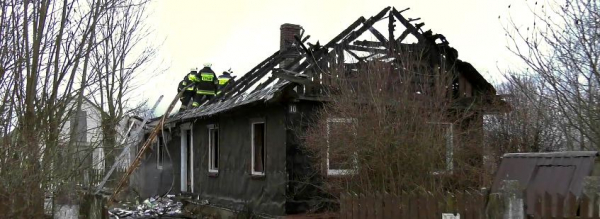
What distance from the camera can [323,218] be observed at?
38.7ft

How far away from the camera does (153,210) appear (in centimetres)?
1733

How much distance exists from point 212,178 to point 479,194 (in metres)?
10.4

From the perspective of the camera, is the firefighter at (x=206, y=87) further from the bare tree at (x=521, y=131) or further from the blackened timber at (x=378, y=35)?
the bare tree at (x=521, y=131)

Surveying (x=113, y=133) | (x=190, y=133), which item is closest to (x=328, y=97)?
(x=113, y=133)

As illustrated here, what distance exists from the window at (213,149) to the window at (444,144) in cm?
747

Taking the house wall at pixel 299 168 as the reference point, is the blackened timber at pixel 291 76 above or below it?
above

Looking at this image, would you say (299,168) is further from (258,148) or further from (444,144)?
(444,144)

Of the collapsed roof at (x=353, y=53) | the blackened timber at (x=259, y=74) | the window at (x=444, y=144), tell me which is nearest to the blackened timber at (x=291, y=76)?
the collapsed roof at (x=353, y=53)

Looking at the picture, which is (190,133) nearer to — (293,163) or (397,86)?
(293,163)

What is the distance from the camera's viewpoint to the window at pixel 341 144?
10164 millimetres

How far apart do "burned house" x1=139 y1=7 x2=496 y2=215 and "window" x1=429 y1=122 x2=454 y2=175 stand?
2.01 metres

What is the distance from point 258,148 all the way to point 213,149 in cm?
308

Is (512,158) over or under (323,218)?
over

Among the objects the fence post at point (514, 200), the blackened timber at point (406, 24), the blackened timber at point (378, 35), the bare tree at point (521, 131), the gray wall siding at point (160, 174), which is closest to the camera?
the fence post at point (514, 200)
